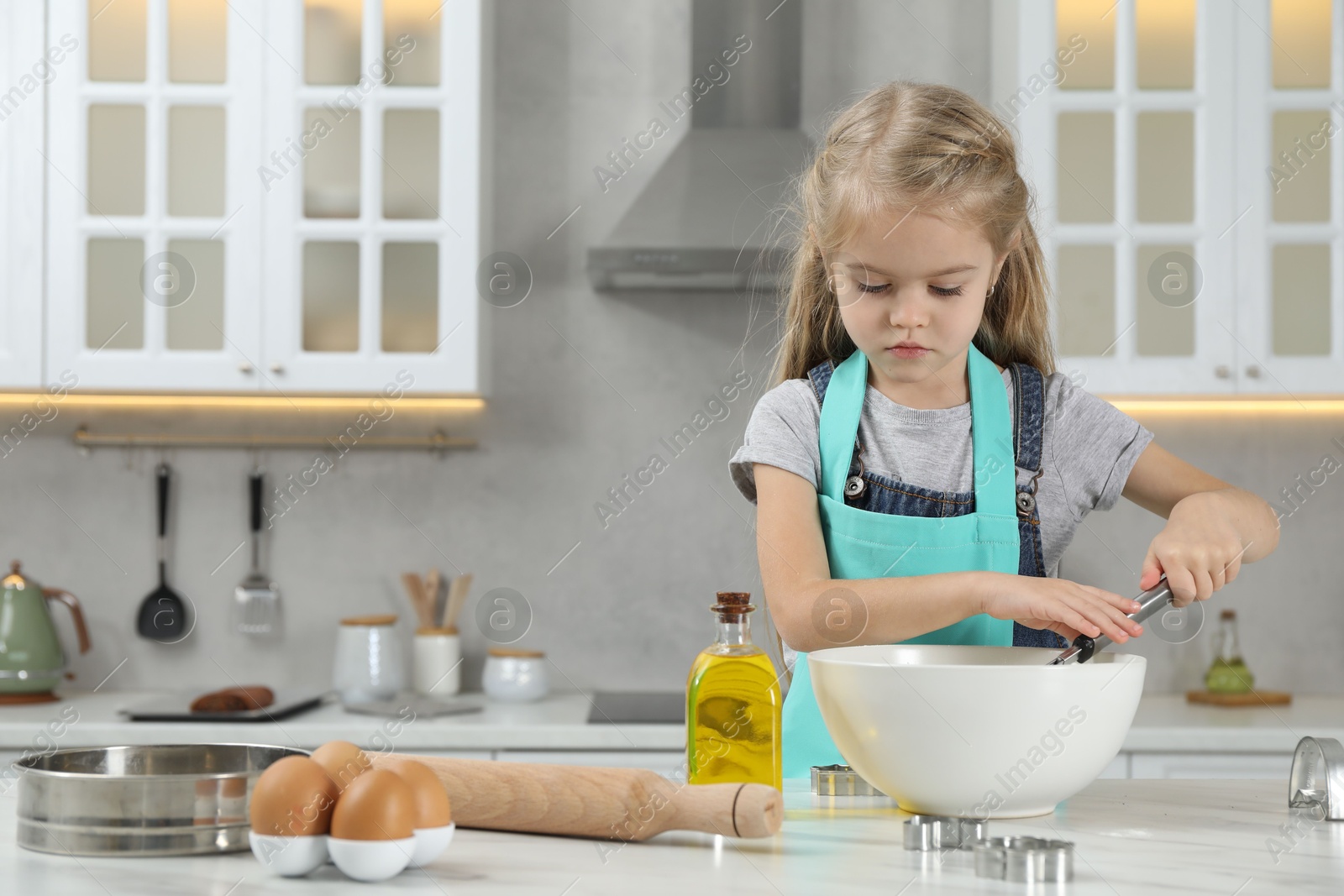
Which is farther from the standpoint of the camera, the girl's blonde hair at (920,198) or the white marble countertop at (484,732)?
the white marble countertop at (484,732)

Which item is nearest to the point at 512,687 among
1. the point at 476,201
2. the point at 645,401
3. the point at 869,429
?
the point at 645,401

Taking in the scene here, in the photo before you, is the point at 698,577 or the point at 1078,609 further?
the point at 698,577

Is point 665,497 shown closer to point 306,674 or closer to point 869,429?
point 306,674

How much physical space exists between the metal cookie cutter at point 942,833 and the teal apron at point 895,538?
37 centimetres

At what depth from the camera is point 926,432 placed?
3.99 feet

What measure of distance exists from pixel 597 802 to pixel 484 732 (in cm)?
140

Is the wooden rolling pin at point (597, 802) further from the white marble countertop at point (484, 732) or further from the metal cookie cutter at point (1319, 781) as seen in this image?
the white marble countertop at point (484, 732)

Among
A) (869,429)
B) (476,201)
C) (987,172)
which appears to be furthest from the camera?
(476,201)

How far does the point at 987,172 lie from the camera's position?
1.11 meters

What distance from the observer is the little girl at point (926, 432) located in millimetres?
1023

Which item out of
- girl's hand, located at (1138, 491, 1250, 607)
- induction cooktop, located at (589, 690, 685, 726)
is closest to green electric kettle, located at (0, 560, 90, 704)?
induction cooktop, located at (589, 690, 685, 726)

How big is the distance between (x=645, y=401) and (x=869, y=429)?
1426 mm

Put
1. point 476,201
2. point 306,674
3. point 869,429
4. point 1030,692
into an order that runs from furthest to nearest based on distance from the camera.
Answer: point 306,674
point 476,201
point 869,429
point 1030,692

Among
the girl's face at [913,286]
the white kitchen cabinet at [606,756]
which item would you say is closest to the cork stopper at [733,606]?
the girl's face at [913,286]
